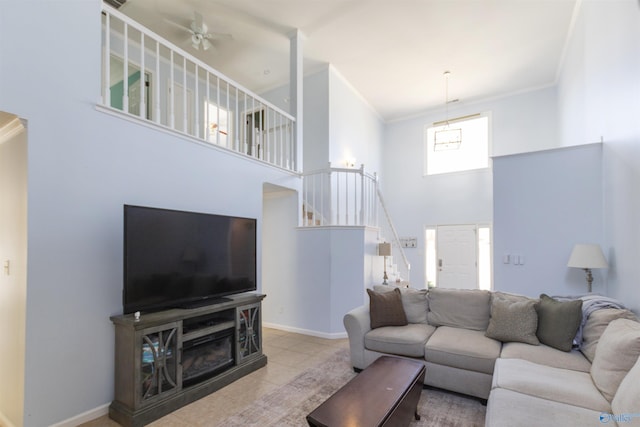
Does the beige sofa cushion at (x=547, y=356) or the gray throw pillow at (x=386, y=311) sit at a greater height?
the gray throw pillow at (x=386, y=311)

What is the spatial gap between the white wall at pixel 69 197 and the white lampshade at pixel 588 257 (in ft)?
14.8

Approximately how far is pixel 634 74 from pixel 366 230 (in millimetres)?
3284

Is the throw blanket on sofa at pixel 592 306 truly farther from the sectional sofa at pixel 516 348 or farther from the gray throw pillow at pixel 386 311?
the gray throw pillow at pixel 386 311

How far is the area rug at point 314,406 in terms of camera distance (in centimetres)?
246

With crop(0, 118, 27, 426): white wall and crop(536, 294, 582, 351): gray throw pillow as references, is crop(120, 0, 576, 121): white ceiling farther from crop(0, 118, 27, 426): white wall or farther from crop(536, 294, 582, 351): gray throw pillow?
crop(536, 294, 582, 351): gray throw pillow

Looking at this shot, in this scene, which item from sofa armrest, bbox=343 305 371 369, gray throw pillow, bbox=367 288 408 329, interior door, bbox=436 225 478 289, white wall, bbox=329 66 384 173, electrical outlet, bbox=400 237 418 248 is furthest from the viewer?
electrical outlet, bbox=400 237 418 248

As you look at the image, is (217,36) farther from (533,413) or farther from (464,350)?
(533,413)

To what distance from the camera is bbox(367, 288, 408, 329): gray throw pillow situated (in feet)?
11.3

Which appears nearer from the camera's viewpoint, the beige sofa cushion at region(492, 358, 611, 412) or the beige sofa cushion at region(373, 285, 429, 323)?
the beige sofa cushion at region(492, 358, 611, 412)

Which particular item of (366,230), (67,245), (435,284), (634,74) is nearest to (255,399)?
(67,245)

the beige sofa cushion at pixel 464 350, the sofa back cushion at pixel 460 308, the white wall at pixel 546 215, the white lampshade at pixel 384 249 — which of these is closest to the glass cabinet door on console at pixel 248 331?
the beige sofa cushion at pixel 464 350

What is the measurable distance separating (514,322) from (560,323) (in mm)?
349

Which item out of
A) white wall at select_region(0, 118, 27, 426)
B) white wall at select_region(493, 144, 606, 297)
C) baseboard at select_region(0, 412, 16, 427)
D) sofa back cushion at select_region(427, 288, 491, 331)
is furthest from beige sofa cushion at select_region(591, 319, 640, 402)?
baseboard at select_region(0, 412, 16, 427)

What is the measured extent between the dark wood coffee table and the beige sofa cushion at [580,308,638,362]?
1368 millimetres
